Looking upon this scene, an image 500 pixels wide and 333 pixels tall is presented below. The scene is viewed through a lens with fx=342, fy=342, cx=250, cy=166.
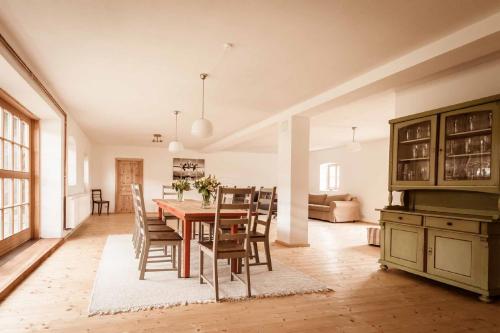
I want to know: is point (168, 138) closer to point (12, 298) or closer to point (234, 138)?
point (234, 138)

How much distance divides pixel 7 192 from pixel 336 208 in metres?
7.65

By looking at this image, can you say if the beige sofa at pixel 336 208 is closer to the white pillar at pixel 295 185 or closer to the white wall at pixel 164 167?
the white wall at pixel 164 167

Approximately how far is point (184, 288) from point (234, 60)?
2377mm

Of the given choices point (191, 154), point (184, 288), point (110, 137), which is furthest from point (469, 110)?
point (191, 154)

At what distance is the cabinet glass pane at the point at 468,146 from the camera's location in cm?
327

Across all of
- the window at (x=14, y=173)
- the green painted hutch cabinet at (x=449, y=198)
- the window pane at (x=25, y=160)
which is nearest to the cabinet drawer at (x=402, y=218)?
the green painted hutch cabinet at (x=449, y=198)

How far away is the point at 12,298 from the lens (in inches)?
118

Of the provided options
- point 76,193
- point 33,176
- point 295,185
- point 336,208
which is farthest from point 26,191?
point 336,208

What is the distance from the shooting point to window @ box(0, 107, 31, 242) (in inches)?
171

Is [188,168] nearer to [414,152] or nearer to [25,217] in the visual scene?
[25,217]

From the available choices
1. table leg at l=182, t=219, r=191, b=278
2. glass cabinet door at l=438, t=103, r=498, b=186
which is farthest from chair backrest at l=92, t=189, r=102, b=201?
glass cabinet door at l=438, t=103, r=498, b=186

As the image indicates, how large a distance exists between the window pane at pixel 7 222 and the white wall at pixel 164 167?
7.01 metres

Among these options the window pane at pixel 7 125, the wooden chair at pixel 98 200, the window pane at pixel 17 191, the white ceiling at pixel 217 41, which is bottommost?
the wooden chair at pixel 98 200

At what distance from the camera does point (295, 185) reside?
5.78m
